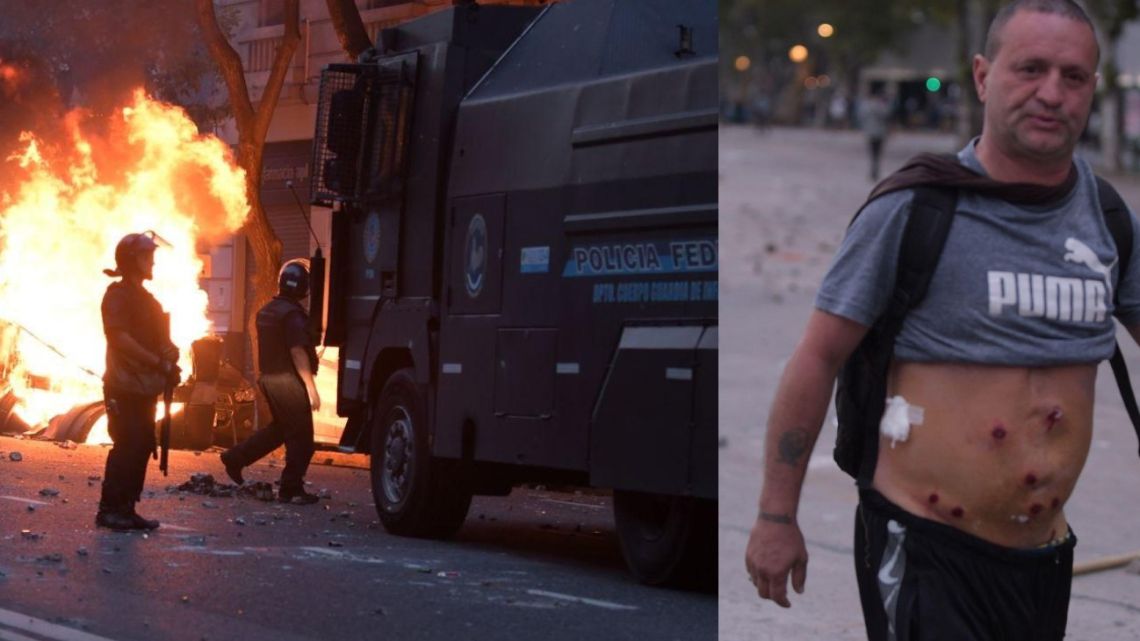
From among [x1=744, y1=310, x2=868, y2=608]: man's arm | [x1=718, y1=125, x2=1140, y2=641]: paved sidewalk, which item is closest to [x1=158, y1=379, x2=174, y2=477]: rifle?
[x1=744, y1=310, x2=868, y2=608]: man's arm

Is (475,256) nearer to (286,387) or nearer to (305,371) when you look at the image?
(305,371)

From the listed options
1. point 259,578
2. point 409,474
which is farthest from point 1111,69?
point 259,578

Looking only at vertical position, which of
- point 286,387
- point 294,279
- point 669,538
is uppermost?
point 294,279

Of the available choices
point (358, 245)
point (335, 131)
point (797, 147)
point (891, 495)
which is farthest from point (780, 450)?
point (797, 147)

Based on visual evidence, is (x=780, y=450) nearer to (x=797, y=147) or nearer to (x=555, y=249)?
(x=555, y=249)

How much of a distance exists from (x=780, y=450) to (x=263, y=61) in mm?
2115

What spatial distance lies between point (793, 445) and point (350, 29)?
7.49 feet

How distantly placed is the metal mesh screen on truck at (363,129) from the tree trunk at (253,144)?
376mm

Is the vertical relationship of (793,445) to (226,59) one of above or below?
below

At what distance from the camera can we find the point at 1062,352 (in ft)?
11.1

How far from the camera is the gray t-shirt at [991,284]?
336 centimetres

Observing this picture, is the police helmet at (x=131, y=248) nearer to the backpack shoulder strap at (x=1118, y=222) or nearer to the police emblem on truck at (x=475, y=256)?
the police emblem on truck at (x=475, y=256)

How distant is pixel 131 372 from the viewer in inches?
189

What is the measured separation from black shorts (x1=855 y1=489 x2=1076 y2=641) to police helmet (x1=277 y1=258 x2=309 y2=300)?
186 centimetres
